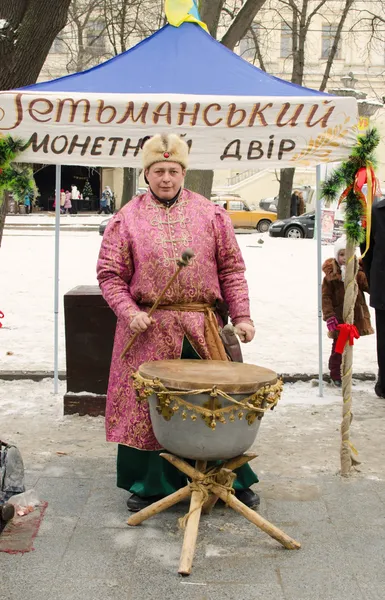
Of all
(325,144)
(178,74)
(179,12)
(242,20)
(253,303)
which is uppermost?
(242,20)

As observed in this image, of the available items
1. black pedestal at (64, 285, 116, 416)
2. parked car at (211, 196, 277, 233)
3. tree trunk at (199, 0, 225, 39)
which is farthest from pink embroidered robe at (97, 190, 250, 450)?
parked car at (211, 196, 277, 233)

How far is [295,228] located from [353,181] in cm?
2174

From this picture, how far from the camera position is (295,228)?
86.8 feet

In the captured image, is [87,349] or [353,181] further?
[87,349]

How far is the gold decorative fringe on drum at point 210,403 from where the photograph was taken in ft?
12.0

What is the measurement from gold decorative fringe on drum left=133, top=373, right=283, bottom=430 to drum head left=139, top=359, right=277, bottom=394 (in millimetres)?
26

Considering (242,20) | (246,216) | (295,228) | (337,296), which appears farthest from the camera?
(246,216)

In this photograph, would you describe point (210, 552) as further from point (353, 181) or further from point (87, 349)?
point (87, 349)

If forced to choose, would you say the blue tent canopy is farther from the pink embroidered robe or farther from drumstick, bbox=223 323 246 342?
drumstick, bbox=223 323 246 342

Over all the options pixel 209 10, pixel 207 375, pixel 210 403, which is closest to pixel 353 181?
pixel 207 375

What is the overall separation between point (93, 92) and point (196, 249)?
2162 millimetres

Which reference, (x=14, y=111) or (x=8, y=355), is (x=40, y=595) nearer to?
(x=14, y=111)

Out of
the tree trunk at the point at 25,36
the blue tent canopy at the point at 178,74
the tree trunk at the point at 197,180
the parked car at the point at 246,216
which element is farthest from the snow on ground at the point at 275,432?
the parked car at the point at 246,216

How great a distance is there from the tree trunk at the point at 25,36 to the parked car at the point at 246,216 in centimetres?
2360
